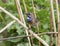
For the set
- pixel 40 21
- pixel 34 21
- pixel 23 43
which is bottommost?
pixel 23 43

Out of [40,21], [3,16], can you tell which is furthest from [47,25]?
[3,16]

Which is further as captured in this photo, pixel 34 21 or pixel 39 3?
pixel 39 3

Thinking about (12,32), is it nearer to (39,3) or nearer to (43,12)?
(43,12)

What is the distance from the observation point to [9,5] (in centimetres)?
236

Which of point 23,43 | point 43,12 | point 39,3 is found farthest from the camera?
point 39,3

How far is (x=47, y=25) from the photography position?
216 centimetres

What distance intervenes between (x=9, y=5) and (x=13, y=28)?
0.35 m

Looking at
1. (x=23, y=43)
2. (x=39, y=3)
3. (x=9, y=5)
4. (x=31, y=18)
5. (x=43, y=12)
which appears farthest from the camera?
(x=39, y=3)

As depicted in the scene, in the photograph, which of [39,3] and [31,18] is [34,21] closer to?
[31,18]

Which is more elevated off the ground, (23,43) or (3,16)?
(3,16)

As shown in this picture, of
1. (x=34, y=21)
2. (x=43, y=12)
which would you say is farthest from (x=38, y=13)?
(x=34, y=21)

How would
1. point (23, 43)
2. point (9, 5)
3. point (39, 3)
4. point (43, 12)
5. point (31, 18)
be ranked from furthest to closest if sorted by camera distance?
1. point (39, 3)
2. point (9, 5)
3. point (43, 12)
4. point (23, 43)
5. point (31, 18)

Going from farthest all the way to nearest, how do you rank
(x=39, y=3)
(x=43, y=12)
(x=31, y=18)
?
(x=39, y=3) → (x=43, y=12) → (x=31, y=18)

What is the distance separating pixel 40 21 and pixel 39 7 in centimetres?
49
